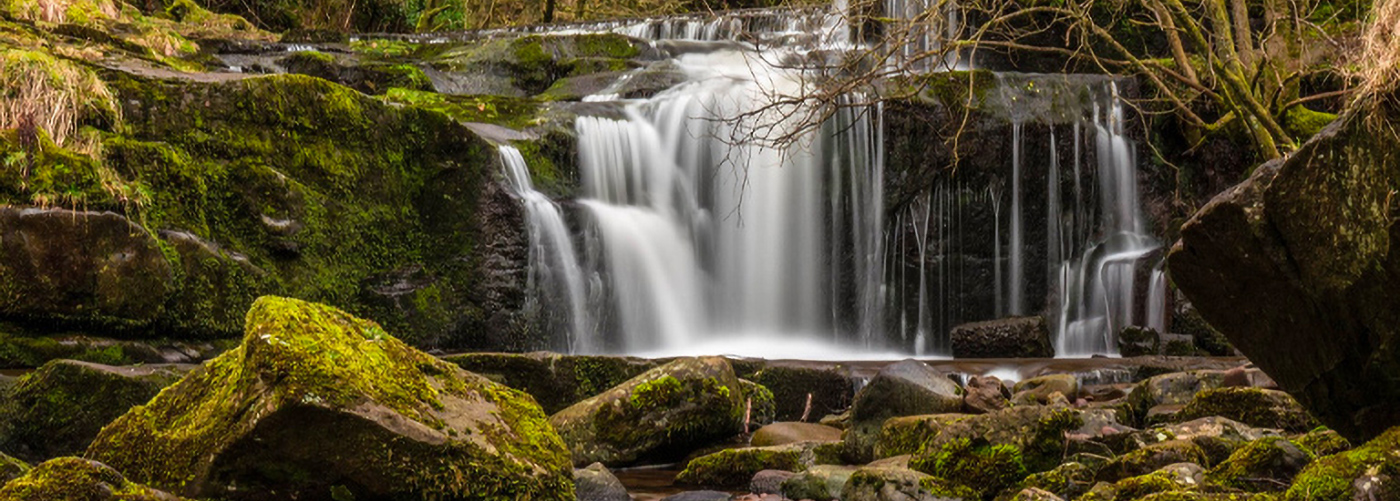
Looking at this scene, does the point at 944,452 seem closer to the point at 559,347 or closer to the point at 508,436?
the point at 508,436

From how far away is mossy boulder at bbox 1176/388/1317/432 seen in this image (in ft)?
18.5

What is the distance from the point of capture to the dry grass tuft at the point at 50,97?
28.9 feet

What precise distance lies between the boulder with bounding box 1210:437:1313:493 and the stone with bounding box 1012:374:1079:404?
3.86m

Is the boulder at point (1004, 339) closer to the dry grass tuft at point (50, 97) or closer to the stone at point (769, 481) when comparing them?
the stone at point (769, 481)

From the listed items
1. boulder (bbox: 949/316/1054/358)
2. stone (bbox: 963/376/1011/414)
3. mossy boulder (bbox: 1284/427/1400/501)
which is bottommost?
boulder (bbox: 949/316/1054/358)

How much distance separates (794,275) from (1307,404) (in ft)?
33.8

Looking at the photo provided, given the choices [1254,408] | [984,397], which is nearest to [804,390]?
[984,397]

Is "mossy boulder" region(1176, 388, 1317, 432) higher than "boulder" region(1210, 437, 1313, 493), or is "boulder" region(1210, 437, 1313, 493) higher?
"boulder" region(1210, 437, 1313, 493)

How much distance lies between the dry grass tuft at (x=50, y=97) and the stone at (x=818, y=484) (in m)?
6.32

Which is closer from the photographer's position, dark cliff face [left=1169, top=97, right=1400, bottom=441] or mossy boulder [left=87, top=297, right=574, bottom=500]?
dark cliff face [left=1169, top=97, right=1400, bottom=441]

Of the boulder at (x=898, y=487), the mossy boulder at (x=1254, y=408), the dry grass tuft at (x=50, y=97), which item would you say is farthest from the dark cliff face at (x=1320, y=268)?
the dry grass tuft at (x=50, y=97)

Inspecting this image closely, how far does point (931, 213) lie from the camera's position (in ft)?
48.1

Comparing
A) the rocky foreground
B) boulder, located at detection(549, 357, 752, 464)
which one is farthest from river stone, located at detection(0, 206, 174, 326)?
boulder, located at detection(549, 357, 752, 464)

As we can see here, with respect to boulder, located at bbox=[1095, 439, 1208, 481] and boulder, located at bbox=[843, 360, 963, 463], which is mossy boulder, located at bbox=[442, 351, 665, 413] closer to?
boulder, located at bbox=[843, 360, 963, 463]
